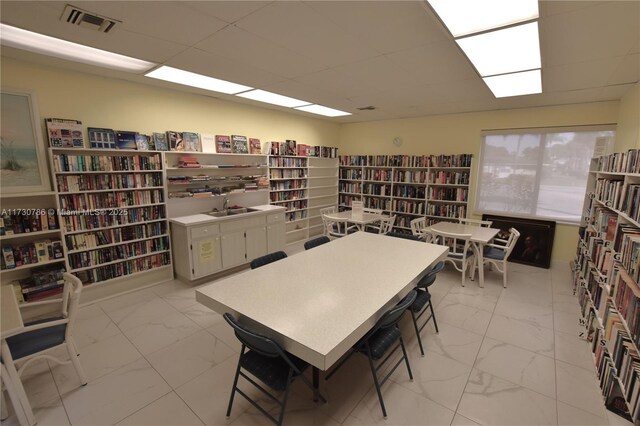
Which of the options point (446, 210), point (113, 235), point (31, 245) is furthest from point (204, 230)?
Result: point (446, 210)

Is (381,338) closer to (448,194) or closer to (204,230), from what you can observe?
(204,230)

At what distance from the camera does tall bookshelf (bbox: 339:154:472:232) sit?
5531mm

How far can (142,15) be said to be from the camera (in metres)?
1.98

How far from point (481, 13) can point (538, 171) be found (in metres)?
4.20

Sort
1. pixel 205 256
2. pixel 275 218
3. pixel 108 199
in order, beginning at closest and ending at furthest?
pixel 108 199 → pixel 205 256 → pixel 275 218

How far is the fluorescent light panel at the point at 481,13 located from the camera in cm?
176

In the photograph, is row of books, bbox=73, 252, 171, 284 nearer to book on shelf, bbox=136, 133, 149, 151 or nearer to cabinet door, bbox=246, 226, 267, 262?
cabinet door, bbox=246, 226, 267, 262

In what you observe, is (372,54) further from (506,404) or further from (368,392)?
(506,404)

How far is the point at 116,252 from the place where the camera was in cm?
367

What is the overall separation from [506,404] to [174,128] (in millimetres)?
4936

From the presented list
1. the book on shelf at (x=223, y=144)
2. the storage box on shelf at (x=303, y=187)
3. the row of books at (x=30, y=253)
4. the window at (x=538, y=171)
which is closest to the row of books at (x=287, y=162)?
the storage box on shelf at (x=303, y=187)

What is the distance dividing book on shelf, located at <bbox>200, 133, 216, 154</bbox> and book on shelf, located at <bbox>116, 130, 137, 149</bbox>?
37.5 inches

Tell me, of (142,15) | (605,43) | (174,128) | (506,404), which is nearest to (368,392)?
(506,404)

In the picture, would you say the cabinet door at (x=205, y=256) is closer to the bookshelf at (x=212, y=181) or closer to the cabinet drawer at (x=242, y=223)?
the cabinet drawer at (x=242, y=223)
